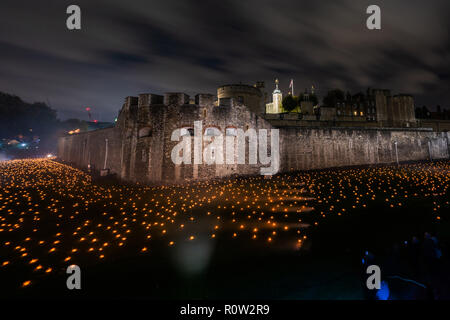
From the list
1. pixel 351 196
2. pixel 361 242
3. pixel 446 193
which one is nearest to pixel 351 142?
pixel 446 193

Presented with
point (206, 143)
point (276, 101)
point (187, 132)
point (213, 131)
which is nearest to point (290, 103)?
point (276, 101)

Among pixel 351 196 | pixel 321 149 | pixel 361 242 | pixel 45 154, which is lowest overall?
pixel 361 242

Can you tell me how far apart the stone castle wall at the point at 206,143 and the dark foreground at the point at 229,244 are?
4.42 m

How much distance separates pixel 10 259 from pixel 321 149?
2200 cm

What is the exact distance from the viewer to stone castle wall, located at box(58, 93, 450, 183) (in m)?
14.3

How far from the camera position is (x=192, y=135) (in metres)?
14.4

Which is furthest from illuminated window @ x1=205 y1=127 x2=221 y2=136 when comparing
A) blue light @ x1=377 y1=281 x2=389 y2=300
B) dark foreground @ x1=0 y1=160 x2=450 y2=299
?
blue light @ x1=377 y1=281 x2=389 y2=300

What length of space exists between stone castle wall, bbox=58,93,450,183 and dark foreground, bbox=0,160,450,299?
14.5ft

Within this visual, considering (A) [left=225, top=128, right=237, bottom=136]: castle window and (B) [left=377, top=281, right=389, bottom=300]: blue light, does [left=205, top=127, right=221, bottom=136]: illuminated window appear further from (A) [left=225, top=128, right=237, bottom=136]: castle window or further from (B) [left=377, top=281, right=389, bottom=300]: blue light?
(B) [left=377, top=281, right=389, bottom=300]: blue light

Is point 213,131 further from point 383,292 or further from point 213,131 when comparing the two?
point 383,292

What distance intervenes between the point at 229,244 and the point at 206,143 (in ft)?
32.2

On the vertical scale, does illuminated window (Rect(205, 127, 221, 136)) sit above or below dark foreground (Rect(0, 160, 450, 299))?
above
